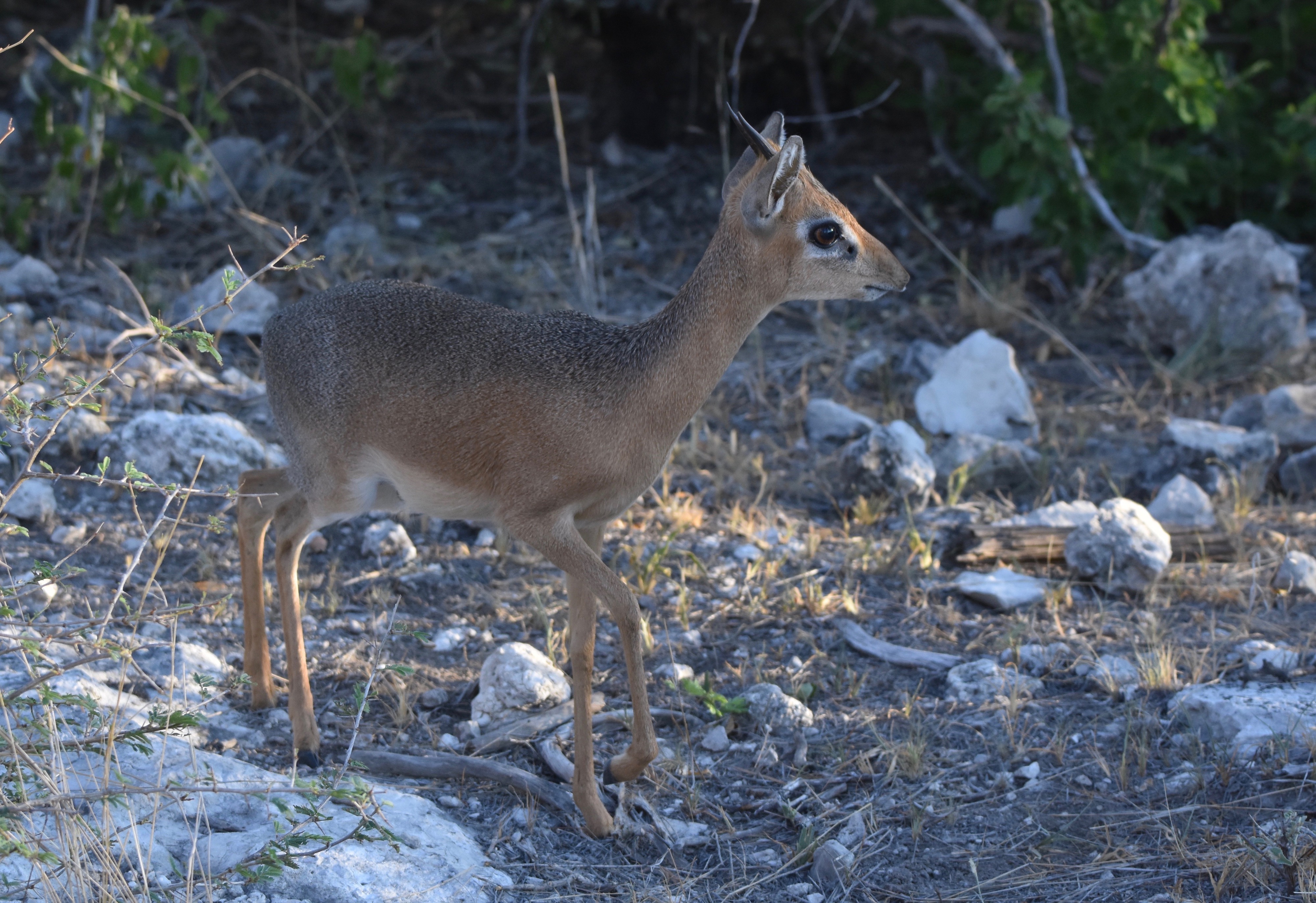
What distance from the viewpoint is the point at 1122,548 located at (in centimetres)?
497

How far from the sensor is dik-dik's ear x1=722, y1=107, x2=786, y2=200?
3.94m

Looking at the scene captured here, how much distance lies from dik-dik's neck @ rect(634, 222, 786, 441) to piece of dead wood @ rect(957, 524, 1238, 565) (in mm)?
1798

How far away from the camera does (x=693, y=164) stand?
A: 943 centimetres

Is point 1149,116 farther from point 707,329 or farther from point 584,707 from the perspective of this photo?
point 584,707

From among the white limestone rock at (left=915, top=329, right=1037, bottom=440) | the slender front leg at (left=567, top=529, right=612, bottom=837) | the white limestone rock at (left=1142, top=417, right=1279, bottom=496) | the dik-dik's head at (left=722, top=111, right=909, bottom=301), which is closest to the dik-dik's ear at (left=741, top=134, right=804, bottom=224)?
the dik-dik's head at (left=722, top=111, right=909, bottom=301)

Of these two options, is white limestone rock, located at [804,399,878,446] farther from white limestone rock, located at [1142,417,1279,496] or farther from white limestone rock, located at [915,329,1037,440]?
white limestone rock, located at [1142,417,1279,496]

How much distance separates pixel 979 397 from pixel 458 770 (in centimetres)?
349

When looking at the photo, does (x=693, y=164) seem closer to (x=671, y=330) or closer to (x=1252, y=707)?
(x=671, y=330)

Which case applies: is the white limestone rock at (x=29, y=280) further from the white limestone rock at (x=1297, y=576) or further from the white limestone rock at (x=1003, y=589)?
the white limestone rock at (x=1297, y=576)

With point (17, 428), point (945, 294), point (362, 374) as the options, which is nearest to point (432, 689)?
point (362, 374)

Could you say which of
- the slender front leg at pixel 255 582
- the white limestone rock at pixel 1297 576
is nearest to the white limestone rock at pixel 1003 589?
the white limestone rock at pixel 1297 576

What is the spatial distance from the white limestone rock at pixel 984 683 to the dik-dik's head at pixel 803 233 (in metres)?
A: 1.36

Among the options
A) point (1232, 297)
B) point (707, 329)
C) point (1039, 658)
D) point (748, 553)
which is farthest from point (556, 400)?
point (1232, 297)

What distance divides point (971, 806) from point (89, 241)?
6475 millimetres
